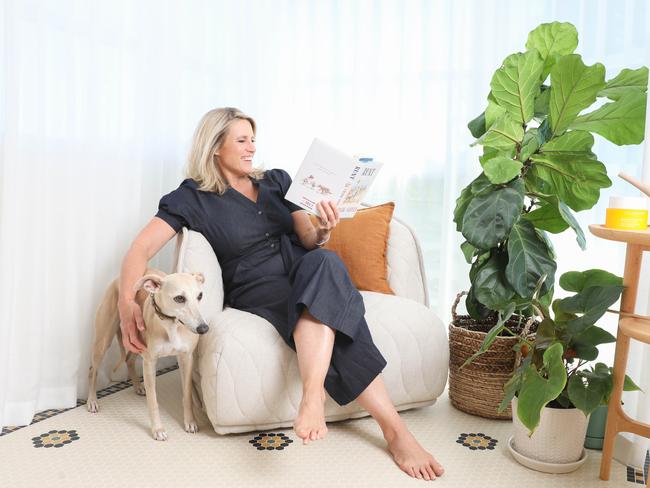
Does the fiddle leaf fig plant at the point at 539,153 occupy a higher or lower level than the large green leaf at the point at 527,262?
higher

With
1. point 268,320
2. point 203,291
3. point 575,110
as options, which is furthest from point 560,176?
point 203,291

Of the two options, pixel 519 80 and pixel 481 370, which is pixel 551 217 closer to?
pixel 519 80

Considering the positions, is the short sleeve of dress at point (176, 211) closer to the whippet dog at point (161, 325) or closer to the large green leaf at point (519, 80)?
the whippet dog at point (161, 325)

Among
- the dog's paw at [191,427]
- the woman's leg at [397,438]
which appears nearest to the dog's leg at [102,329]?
the dog's paw at [191,427]

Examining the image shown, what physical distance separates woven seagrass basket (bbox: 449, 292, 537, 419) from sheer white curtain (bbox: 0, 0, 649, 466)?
0.70 metres

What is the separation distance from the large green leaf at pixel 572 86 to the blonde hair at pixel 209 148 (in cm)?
109

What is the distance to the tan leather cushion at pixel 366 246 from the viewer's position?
233cm

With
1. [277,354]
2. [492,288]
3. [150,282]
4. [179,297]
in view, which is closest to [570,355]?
[492,288]

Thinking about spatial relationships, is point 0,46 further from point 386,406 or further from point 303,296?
point 386,406

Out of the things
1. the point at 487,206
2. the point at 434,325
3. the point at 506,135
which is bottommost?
the point at 434,325

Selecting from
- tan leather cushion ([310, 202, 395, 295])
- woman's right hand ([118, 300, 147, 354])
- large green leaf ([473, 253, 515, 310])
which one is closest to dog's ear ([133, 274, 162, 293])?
woman's right hand ([118, 300, 147, 354])

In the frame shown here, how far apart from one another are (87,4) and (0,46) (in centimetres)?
37

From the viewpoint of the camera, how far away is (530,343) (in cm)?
182

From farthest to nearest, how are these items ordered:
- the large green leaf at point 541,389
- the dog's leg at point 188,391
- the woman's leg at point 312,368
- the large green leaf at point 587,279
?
the dog's leg at point 188,391
the large green leaf at point 587,279
the woman's leg at point 312,368
the large green leaf at point 541,389
